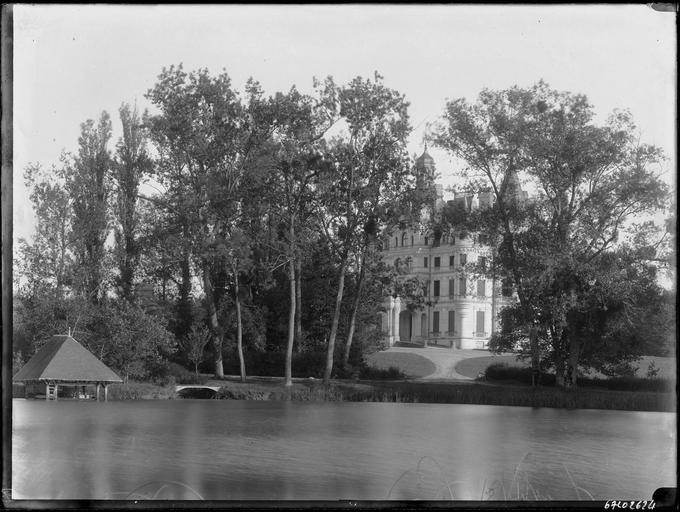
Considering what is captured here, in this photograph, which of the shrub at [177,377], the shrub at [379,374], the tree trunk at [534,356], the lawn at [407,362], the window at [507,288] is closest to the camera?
the shrub at [177,377]

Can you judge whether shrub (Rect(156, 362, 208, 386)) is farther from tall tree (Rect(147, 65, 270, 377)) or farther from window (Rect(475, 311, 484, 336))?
window (Rect(475, 311, 484, 336))

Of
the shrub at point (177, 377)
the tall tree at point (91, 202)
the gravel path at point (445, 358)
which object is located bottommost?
the gravel path at point (445, 358)

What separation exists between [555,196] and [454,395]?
21.1 feet

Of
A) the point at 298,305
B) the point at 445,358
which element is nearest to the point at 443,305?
the point at 445,358

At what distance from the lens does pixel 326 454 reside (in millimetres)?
12977

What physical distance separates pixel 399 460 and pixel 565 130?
641 inches

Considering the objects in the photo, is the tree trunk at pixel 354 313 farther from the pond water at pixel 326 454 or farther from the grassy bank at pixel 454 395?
the pond water at pixel 326 454

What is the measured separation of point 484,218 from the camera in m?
28.6

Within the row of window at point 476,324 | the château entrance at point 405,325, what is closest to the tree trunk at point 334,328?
the row of window at point 476,324

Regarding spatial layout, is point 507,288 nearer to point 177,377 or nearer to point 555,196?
point 555,196

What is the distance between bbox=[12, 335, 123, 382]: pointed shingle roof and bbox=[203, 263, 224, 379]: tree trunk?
641cm

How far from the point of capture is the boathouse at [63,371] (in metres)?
22.5

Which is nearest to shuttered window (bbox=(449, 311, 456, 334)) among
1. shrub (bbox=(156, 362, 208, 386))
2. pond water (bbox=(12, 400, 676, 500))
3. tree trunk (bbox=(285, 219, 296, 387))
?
tree trunk (bbox=(285, 219, 296, 387))

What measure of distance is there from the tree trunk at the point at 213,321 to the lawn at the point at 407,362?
7177mm
